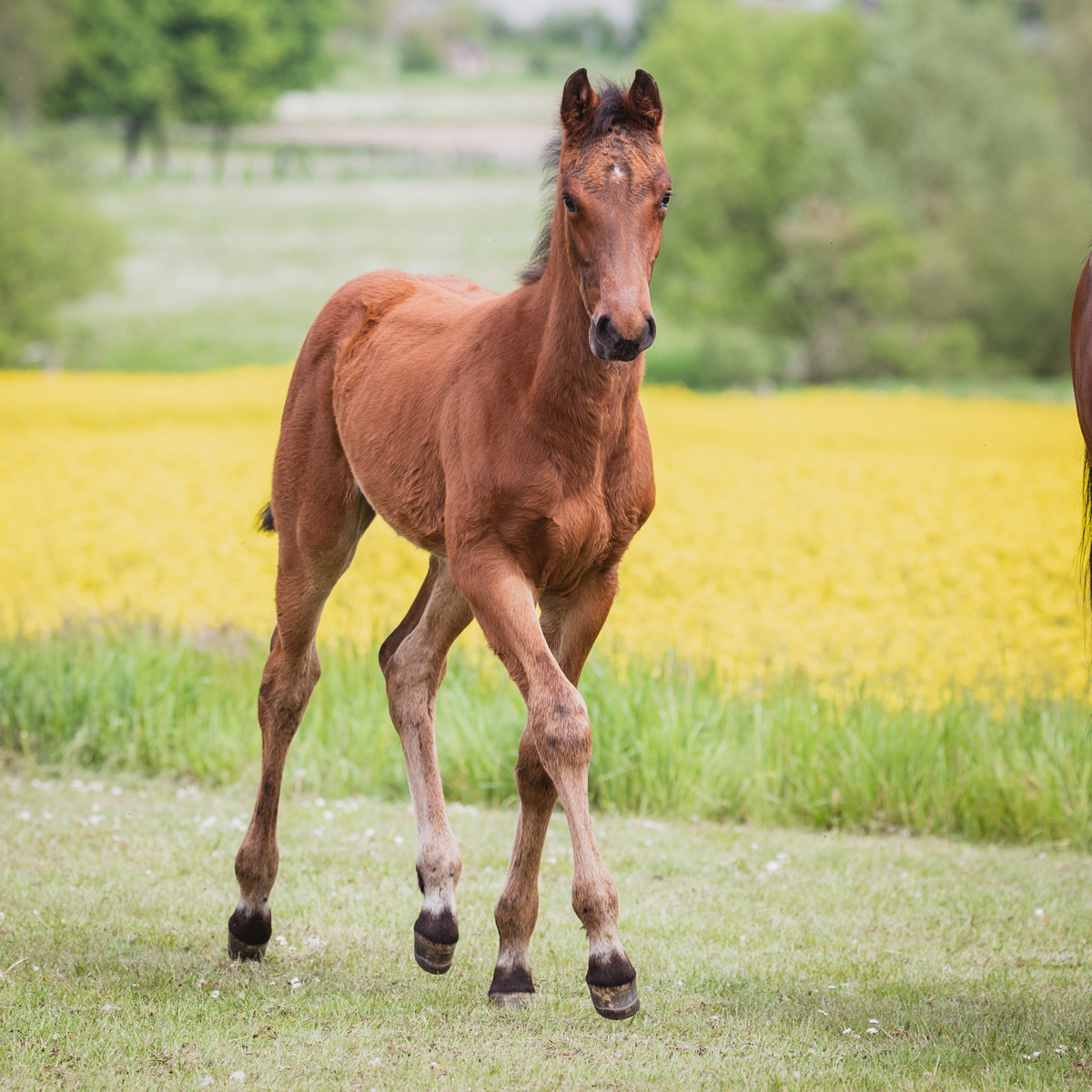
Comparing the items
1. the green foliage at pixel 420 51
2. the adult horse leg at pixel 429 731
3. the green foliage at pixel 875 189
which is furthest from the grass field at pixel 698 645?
the green foliage at pixel 420 51

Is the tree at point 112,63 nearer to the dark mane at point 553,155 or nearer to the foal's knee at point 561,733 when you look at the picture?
the dark mane at point 553,155

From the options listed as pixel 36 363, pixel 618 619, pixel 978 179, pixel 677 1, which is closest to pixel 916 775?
pixel 618 619

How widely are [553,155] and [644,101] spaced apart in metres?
0.61

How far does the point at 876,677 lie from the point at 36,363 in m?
25.9

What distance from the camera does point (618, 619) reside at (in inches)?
356

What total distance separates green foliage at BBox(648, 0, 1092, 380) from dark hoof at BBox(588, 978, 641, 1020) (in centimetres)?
3489

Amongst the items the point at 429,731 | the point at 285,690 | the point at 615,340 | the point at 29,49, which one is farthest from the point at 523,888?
the point at 29,49

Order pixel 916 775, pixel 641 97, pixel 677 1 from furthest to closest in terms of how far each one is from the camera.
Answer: pixel 677 1
pixel 916 775
pixel 641 97

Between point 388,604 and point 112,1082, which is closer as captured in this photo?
point 112,1082

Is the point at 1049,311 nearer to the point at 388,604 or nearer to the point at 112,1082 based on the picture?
the point at 388,604

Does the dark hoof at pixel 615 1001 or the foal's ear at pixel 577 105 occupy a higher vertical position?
the foal's ear at pixel 577 105

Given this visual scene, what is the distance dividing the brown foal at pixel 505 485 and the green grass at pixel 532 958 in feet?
1.13

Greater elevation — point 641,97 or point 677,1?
point 677,1

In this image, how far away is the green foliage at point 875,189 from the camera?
3722 cm
